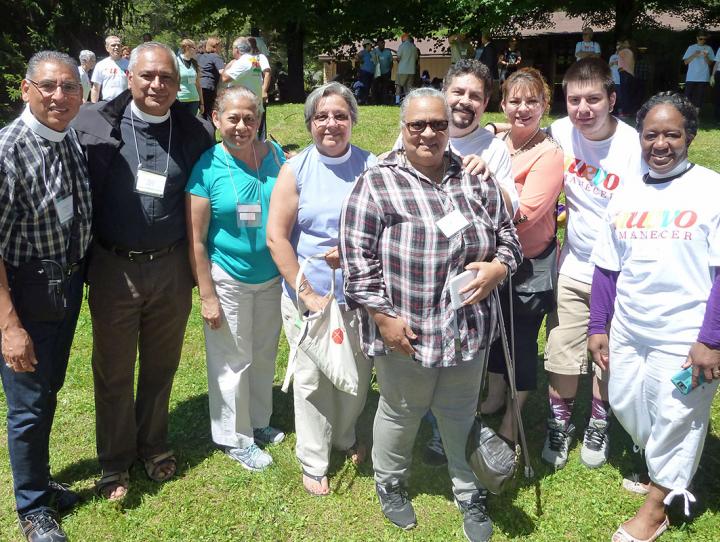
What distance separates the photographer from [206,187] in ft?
10.5

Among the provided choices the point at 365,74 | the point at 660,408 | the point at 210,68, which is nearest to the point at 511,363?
the point at 660,408

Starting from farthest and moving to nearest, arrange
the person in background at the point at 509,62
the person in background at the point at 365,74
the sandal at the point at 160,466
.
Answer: the person in background at the point at 365,74 → the person in background at the point at 509,62 → the sandal at the point at 160,466

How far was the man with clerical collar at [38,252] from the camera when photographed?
8.99 ft

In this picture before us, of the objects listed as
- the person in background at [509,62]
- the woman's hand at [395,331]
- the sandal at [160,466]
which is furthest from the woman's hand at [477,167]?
the person in background at [509,62]

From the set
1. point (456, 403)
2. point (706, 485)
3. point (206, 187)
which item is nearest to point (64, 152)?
point (206, 187)

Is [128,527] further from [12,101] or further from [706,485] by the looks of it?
[12,101]

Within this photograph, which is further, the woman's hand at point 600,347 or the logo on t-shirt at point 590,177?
the logo on t-shirt at point 590,177

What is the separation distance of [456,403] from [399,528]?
31.3 inches

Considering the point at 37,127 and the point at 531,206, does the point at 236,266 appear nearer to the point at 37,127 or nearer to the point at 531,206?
the point at 37,127

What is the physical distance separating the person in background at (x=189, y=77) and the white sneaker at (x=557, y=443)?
870 cm

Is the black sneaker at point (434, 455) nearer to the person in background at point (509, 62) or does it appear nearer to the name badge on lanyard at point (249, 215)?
the name badge on lanyard at point (249, 215)

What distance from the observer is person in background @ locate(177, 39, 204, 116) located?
1074 cm

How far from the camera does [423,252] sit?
267cm

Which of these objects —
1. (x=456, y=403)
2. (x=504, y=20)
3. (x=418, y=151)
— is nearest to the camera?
(x=418, y=151)
